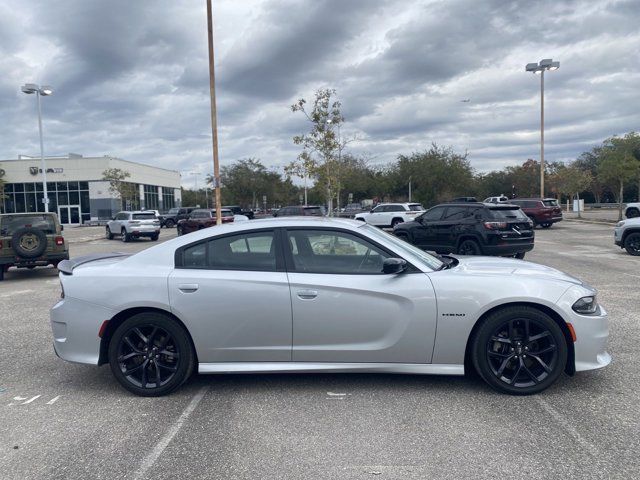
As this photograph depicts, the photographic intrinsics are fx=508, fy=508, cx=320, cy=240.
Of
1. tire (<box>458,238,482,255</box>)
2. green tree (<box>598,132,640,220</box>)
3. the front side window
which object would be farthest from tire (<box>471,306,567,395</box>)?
green tree (<box>598,132,640,220</box>)

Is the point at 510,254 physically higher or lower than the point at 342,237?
lower

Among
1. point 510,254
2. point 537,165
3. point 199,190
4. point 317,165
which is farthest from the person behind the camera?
point 199,190

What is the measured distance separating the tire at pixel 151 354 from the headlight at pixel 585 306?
3.27 metres

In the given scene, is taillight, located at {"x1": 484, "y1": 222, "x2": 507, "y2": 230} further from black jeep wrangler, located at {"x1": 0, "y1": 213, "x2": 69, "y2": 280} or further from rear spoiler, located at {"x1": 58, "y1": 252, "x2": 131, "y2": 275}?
black jeep wrangler, located at {"x1": 0, "y1": 213, "x2": 69, "y2": 280}

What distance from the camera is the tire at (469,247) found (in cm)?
1254

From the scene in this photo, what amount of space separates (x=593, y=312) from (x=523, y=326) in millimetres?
624

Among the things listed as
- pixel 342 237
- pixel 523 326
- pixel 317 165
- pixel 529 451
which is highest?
pixel 317 165

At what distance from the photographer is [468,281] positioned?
4.27 meters

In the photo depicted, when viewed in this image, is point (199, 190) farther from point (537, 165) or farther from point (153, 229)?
point (153, 229)

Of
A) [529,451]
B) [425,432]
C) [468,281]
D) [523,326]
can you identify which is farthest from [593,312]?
[425,432]

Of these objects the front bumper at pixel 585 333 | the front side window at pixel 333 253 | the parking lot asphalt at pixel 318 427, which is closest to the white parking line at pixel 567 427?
the parking lot asphalt at pixel 318 427

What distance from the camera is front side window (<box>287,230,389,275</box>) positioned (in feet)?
14.5

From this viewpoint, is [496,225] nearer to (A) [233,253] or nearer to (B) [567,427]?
(B) [567,427]

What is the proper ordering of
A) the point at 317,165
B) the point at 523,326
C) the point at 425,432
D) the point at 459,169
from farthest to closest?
the point at 459,169 < the point at 317,165 < the point at 523,326 < the point at 425,432
